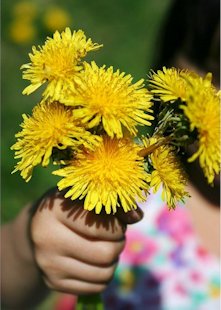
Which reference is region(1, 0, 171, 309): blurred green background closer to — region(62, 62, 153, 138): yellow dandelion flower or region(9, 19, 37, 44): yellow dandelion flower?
region(9, 19, 37, 44): yellow dandelion flower

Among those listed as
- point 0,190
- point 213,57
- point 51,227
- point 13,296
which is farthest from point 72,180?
point 0,190

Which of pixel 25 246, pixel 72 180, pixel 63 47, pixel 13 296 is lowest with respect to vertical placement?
pixel 13 296

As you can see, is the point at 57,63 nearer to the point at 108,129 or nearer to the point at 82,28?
the point at 108,129

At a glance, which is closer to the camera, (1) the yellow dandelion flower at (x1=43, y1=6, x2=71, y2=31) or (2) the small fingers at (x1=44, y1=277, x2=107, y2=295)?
(2) the small fingers at (x1=44, y1=277, x2=107, y2=295)

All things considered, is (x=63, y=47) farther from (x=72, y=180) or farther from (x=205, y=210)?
(x=205, y=210)

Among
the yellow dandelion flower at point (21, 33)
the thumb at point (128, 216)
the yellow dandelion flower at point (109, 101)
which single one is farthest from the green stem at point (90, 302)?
the yellow dandelion flower at point (21, 33)

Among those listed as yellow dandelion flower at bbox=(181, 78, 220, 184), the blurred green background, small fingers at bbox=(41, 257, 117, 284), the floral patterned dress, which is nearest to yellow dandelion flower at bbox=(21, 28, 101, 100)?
yellow dandelion flower at bbox=(181, 78, 220, 184)

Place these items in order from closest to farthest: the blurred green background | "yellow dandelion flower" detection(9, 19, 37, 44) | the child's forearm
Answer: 1. the child's forearm
2. the blurred green background
3. "yellow dandelion flower" detection(9, 19, 37, 44)

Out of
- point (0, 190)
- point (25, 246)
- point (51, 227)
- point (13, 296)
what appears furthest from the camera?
point (0, 190)
